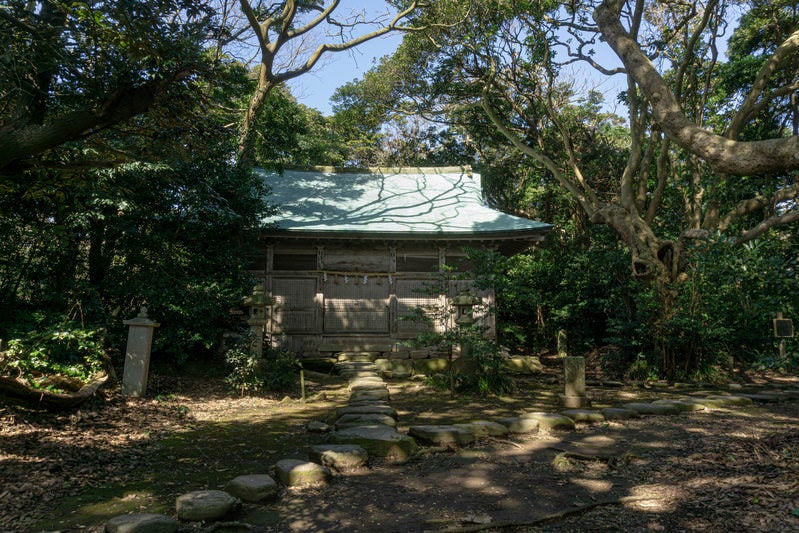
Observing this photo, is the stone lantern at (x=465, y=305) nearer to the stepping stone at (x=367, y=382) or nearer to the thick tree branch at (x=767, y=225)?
the stepping stone at (x=367, y=382)

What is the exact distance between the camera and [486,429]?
19.4ft

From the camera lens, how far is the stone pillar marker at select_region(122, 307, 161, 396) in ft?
25.4

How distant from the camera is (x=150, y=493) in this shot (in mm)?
4246

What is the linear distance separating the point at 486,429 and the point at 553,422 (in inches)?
40.2

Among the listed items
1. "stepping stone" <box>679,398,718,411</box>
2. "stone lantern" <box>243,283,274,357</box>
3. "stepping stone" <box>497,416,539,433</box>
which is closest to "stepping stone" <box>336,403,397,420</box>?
"stepping stone" <box>497,416,539,433</box>

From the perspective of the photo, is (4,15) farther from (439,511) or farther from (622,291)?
(622,291)

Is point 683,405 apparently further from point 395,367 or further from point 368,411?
point 395,367

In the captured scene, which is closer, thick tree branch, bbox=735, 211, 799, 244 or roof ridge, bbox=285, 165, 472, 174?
thick tree branch, bbox=735, 211, 799, 244

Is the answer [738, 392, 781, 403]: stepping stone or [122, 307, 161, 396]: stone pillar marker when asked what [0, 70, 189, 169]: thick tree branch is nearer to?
[122, 307, 161, 396]: stone pillar marker

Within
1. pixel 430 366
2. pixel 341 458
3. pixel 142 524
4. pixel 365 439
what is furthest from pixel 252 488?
pixel 430 366

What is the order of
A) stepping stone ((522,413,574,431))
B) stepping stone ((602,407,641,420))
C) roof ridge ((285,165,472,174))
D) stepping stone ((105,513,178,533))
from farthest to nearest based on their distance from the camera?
roof ridge ((285,165,472,174))
stepping stone ((602,407,641,420))
stepping stone ((522,413,574,431))
stepping stone ((105,513,178,533))

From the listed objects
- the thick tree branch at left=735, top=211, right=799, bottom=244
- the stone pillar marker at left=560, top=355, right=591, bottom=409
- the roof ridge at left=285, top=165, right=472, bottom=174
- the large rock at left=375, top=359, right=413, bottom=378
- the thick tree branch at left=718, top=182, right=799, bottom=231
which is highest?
the roof ridge at left=285, top=165, right=472, bottom=174

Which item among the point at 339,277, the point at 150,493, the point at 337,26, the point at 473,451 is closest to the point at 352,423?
the point at 473,451

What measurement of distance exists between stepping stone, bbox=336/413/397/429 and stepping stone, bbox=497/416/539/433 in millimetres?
1435
